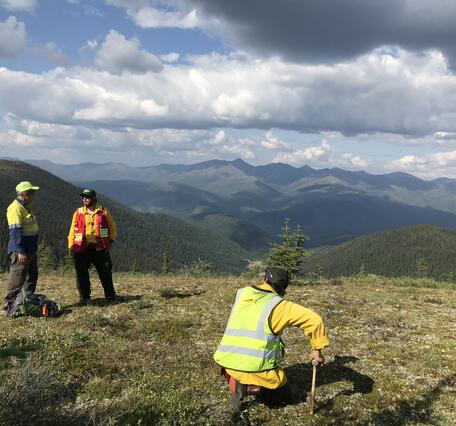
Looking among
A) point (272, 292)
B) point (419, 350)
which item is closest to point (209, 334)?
point (272, 292)

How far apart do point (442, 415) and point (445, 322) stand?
7.27 m

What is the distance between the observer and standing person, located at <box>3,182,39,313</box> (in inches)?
484

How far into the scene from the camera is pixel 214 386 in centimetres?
865

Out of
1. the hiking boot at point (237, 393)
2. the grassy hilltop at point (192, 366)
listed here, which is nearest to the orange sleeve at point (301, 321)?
the hiking boot at point (237, 393)

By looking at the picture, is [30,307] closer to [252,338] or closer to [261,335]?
[252,338]

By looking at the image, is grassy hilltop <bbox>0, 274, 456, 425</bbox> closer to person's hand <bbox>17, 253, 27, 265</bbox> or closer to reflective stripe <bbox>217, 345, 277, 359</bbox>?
reflective stripe <bbox>217, 345, 277, 359</bbox>

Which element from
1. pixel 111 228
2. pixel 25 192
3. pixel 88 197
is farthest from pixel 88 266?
pixel 25 192

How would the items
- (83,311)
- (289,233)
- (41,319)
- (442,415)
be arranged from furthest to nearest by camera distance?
(289,233) → (83,311) → (41,319) → (442,415)

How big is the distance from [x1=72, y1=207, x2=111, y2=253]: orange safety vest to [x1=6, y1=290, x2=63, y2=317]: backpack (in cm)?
200

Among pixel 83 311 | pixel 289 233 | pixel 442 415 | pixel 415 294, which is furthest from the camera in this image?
pixel 289 233

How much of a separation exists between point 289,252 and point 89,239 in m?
29.2

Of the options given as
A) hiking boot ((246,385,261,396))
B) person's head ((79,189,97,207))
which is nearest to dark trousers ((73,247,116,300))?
person's head ((79,189,97,207))

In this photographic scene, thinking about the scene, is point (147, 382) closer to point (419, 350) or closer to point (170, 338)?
point (170, 338)

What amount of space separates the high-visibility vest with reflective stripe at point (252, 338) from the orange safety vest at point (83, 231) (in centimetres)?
792
